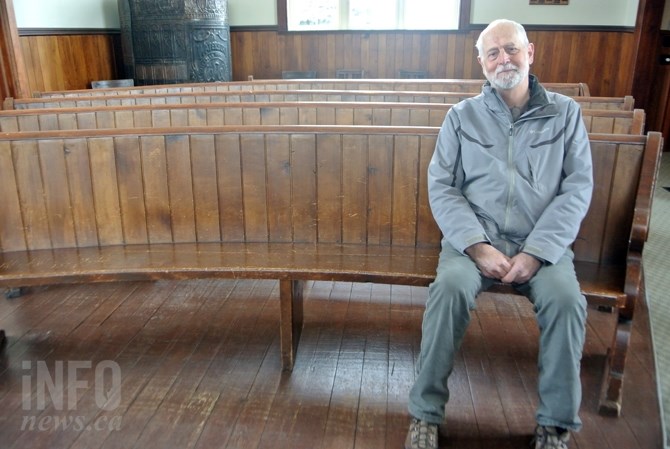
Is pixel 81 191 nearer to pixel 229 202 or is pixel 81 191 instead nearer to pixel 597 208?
pixel 229 202

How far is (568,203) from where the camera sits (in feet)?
5.85

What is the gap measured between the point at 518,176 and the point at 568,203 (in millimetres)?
169

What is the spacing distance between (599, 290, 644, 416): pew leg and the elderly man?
0.23 m

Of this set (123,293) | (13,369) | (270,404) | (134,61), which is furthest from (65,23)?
(270,404)

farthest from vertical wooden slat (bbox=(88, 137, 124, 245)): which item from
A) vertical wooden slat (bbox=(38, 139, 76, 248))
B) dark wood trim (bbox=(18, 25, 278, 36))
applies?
dark wood trim (bbox=(18, 25, 278, 36))

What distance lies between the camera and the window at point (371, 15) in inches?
285

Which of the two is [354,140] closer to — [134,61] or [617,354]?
[617,354]

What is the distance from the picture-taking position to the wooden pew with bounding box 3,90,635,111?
11.4 ft

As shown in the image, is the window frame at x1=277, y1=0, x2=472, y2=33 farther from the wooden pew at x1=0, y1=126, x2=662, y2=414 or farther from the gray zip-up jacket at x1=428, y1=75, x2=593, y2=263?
the gray zip-up jacket at x1=428, y1=75, x2=593, y2=263

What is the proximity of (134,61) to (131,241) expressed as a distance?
4.68 meters

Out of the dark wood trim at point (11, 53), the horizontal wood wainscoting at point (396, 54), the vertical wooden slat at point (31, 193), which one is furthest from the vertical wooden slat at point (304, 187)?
the horizontal wood wainscoting at point (396, 54)

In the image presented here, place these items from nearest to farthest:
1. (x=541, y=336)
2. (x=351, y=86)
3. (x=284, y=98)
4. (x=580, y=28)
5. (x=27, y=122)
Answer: (x=541, y=336), (x=27, y=122), (x=284, y=98), (x=351, y=86), (x=580, y=28)

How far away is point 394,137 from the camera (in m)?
2.16

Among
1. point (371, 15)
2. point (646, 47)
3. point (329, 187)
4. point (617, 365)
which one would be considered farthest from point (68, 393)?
point (371, 15)
